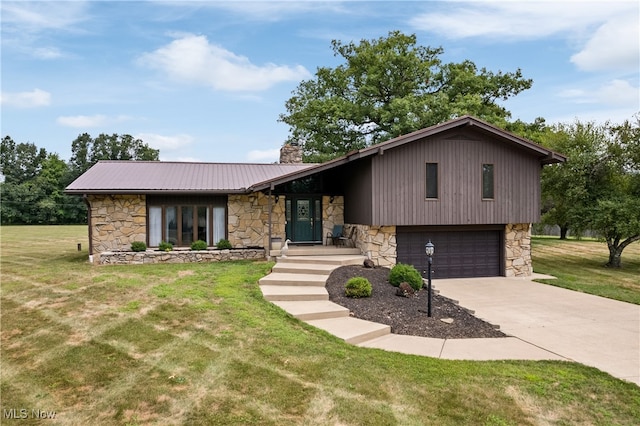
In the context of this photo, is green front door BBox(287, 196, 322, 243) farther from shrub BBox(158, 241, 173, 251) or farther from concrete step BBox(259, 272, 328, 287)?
concrete step BBox(259, 272, 328, 287)

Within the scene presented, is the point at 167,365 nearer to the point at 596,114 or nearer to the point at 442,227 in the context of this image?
the point at 442,227

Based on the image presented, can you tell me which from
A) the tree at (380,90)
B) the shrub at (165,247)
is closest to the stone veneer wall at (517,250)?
the tree at (380,90)

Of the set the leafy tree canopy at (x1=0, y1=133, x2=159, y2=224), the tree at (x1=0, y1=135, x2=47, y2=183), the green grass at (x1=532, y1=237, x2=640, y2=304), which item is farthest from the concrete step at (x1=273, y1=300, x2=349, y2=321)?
the tree at (x1=0, y1=135, x2=47, y2=183)

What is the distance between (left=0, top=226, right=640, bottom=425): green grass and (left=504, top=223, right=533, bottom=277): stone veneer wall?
8341 mm

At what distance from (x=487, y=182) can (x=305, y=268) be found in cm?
679

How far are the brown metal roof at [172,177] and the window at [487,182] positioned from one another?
788cm

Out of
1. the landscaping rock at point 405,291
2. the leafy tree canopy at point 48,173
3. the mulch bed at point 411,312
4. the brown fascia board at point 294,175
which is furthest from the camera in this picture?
the leafy tree canopy at point 48,173

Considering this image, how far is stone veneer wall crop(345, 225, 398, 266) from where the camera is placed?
12070 millimetres

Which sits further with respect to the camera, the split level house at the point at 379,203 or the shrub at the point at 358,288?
the split level house at the point at 379,203

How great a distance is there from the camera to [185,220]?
563 inches

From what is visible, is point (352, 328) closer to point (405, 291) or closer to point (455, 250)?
point (405, 291)

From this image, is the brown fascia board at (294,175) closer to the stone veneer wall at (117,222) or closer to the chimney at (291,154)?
the stone veneer wall at (117,222)

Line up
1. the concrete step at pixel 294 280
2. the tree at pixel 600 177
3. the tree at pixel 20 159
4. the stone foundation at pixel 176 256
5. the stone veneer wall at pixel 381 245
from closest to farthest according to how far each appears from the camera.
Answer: the concrete step at pixel 294 280 → the stone veneer wall at pixel 381 245 → the stone foundation at pixel 176 256 → the tree at pixel 600 177 → the tree at pixel 20 159

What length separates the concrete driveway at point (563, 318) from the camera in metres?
5.71
